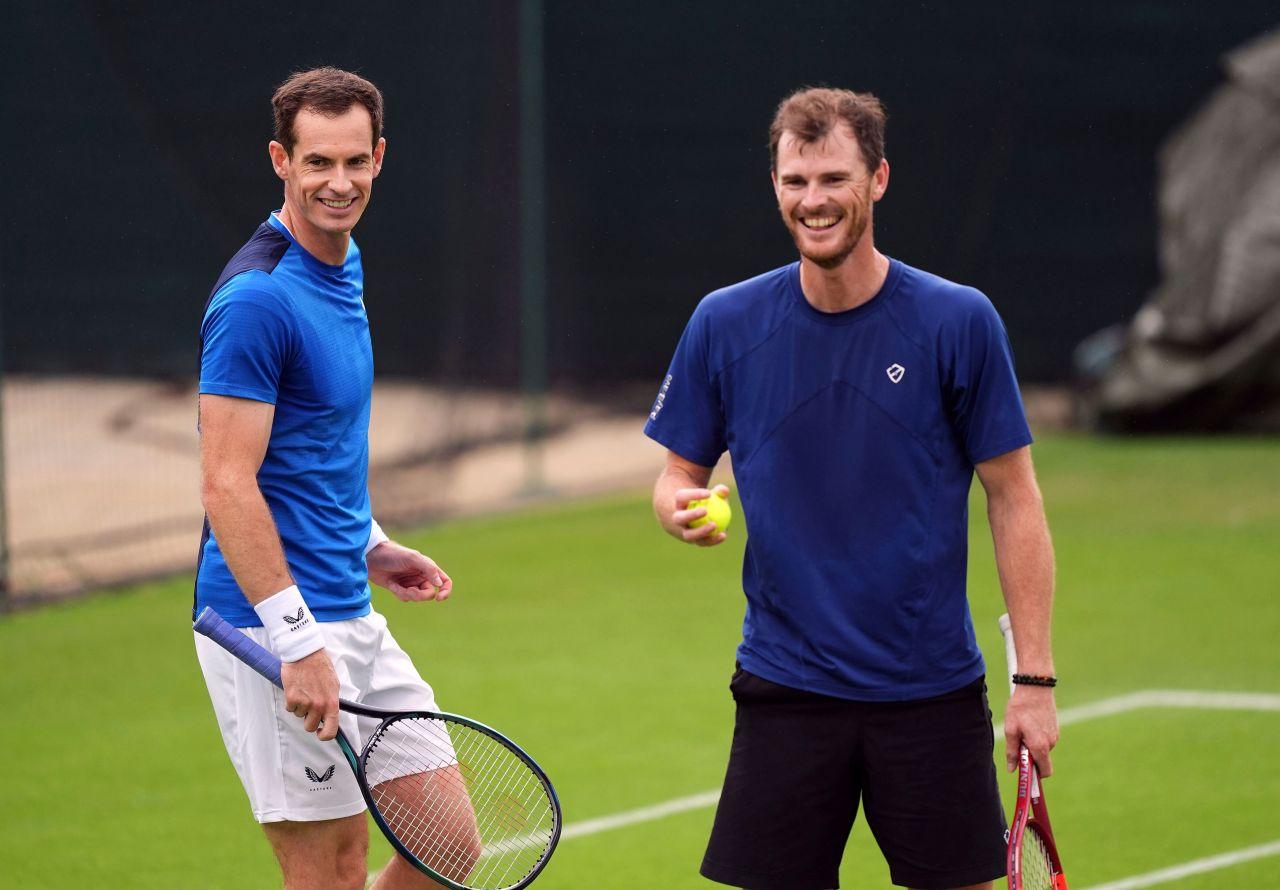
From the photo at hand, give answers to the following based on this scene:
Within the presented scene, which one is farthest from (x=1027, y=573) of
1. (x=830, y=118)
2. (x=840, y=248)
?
(x=830, y=118)

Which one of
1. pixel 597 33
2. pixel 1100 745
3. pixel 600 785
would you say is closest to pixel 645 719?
pixel 600 785

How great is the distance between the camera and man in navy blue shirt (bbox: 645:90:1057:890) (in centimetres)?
394

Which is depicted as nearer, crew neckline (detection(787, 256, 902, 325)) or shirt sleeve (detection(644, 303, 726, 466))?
crew neckline (detection(787, 256, 902, 325))

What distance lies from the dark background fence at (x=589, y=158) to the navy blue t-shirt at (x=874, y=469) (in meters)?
7.20

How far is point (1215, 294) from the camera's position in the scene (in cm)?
1512

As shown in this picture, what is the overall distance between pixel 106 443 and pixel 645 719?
18.1 ft

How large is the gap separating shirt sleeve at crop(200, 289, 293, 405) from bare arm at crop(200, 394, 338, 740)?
3 cm

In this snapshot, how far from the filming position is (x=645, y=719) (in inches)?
308

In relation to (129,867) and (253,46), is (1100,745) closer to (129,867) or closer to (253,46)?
(129,867)

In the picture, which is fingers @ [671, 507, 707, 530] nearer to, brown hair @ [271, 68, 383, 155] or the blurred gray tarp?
brown hair @ [271, 68, 383, 155]

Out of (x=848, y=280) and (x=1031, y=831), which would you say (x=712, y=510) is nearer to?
(x=848, y=280)

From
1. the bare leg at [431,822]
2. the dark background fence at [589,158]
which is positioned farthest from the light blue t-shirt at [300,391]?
the dark background fence at [589,158]

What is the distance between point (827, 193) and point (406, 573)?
4.72 feet

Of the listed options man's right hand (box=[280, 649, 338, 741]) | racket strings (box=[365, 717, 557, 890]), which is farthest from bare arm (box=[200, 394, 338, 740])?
racket strings (box=[365, 717, 557, 890])
